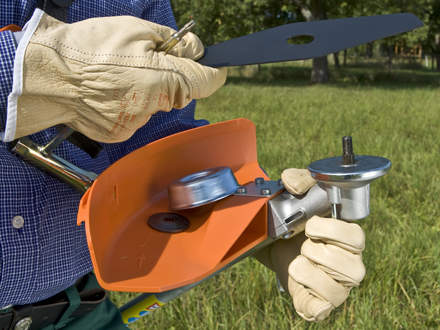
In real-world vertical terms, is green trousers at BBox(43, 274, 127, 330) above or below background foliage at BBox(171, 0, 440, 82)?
below

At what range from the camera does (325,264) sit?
2.70ft

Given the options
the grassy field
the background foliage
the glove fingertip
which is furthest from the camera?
the background foliage

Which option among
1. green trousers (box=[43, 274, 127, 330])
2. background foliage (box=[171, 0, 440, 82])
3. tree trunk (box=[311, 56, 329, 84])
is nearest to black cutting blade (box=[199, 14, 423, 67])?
green trousers (box=[43, 274, 127, 330])

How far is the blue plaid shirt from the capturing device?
2.97 ft

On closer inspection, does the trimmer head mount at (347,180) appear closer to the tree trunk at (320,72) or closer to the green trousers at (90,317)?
the green trousers at (90,317)

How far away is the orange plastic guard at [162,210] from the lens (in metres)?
0.78

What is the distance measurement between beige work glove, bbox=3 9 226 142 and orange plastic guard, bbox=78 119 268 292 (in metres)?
0.09

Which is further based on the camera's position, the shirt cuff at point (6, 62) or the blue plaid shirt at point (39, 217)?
the blue plaid shirt at point (39, 217)

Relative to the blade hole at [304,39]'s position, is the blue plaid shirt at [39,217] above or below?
below

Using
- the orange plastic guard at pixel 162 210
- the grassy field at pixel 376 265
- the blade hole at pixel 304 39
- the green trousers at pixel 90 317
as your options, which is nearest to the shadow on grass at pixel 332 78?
the grassy field at pixel 376 265

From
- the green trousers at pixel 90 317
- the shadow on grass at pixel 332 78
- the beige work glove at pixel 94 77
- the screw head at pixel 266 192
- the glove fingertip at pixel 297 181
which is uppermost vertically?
the beige work glove at pixel 94 77

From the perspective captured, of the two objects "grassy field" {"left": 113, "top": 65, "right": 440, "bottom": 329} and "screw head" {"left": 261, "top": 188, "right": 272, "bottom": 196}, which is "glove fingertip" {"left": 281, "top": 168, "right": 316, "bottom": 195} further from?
"grassy field" {"left": 113, "top": 65, "right": 440, "bottom": 329}

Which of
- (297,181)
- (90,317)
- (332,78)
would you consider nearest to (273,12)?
(332,78)

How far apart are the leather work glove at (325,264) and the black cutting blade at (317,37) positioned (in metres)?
0.25
